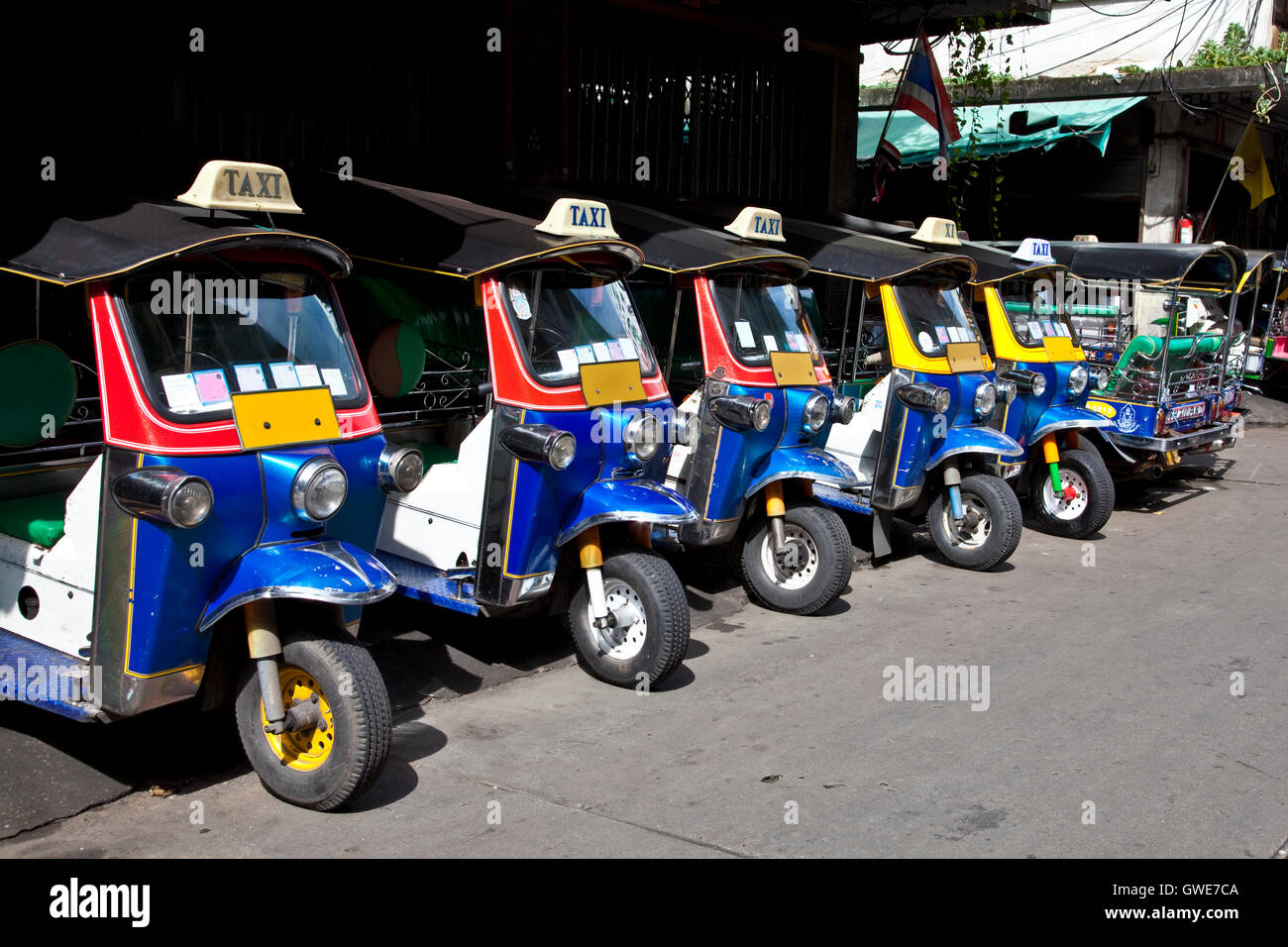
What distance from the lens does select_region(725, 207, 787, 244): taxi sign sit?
25.2 feet

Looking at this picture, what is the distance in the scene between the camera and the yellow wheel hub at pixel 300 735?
14.6 ft

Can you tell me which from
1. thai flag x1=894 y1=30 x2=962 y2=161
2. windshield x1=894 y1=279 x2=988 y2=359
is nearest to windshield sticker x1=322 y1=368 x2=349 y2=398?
windshield x1=894 y1=279 x2=988 y2=359

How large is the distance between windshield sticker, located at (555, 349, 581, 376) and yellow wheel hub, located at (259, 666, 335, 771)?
6.96 feet

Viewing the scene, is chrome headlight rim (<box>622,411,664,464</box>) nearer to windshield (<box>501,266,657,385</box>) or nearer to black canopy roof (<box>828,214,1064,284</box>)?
windshield (<box>501,266,657,385</box>)

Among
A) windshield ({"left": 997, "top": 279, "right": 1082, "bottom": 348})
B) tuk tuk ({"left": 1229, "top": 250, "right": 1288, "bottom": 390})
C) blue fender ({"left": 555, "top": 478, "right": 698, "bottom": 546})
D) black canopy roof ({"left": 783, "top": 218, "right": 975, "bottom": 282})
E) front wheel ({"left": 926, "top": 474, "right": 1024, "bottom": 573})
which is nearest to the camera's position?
blue fender ({"left": 555, "top": 478, "right": 698, "bottom": 546})

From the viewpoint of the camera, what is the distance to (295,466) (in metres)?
4.62

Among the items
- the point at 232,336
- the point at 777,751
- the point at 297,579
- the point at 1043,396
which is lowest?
the point at 777,751

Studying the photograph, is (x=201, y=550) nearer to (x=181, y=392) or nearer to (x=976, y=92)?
(x=181, y=392)

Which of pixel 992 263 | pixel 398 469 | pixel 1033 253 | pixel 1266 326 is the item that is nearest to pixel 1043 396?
pixel 992 263

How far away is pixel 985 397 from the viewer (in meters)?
8.51

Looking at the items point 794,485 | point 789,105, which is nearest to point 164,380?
point 794,485

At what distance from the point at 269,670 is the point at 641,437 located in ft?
7.72

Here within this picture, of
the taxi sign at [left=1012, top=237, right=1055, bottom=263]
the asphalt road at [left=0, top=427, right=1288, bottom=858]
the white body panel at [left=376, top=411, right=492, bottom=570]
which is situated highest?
the taxi sign at [left=1012, top=237, right=1055, bottom=263]

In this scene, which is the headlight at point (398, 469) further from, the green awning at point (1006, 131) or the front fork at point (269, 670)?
the green awning at point (1006, 131)
